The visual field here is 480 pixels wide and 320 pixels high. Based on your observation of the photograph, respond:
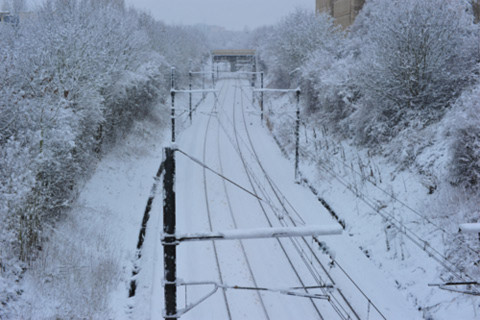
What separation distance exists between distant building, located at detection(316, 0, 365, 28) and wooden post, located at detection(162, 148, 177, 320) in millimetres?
38352

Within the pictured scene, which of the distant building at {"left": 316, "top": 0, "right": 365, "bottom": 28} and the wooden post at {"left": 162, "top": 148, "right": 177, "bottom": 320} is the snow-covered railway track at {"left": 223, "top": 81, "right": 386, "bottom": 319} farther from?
the distant building at {"left": 316, "top": 0, "right": 365, "bottom": 28}

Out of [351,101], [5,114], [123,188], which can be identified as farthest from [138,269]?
[351,101]

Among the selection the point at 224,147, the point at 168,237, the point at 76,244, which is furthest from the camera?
the point at 224,147

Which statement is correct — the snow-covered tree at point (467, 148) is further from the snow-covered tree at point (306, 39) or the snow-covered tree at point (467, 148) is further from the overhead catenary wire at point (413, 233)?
the snow-covered tree at point (306, 39)

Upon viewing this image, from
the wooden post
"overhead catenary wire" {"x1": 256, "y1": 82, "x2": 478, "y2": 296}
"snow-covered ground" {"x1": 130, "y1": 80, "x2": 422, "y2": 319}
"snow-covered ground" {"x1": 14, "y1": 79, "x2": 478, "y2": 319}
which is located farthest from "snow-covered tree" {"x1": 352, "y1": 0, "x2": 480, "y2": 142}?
the wooden post

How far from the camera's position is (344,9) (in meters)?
41.5

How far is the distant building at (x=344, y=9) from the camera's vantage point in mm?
39188

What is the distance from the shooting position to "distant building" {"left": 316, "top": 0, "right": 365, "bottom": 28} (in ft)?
129

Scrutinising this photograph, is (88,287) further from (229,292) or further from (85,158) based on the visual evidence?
(85,158)

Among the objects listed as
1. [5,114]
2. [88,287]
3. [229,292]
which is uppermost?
[5,114]

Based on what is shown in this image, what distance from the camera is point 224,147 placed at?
94.6ft

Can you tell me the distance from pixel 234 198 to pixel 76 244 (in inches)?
335

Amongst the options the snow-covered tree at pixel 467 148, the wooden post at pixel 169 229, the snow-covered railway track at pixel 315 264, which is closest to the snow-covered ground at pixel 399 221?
the snow-covered tree at pixel 467 148

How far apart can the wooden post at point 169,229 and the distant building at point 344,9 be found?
38.4m
